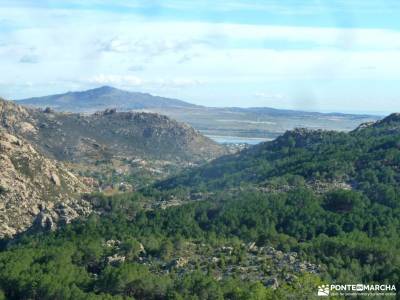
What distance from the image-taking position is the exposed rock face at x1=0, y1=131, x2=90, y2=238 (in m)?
80.8

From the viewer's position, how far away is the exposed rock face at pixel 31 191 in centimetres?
8075

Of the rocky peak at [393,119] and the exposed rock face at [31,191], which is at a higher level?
the rocky peak at [393,119]

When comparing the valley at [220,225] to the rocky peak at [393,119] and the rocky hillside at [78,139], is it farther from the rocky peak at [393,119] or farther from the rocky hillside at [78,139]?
the rocky hillside at [78,139]

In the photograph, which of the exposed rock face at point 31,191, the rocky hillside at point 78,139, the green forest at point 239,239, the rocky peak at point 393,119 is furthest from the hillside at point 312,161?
the rocky hillside at point 78,139

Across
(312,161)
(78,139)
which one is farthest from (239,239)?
(78,139)

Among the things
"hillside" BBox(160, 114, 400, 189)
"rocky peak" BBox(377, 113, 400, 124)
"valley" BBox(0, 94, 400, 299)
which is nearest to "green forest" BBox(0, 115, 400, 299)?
"valley" BBox(0, 94, 400, 299)

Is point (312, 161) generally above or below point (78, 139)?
above

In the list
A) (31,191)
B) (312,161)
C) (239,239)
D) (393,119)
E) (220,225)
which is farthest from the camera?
(393,119)

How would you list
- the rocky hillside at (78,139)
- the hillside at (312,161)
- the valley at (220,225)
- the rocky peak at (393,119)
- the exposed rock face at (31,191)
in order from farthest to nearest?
the rocky hillside at (78,139) → the rocky peak at (393,119) → the hillside at (312,161) → the exposed rock face at (31,191) → the valley at (220,225)

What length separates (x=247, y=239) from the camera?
6372 centimetres

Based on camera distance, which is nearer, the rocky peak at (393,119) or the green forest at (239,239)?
the green forest at (239,239)

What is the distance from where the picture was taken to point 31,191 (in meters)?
88.4

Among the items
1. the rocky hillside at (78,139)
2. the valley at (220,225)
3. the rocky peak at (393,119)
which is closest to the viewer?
the valley at (220,225)

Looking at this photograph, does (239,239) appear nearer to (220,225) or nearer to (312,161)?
(220,225)
